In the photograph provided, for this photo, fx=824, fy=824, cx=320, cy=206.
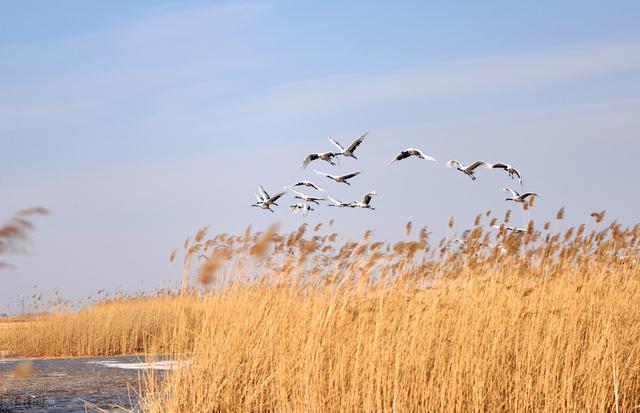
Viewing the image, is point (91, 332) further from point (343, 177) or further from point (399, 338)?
point (399, 338)

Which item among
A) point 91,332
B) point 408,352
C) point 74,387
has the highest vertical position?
point 408,352

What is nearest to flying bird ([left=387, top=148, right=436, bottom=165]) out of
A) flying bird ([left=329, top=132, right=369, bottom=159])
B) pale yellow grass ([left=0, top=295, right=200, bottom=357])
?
flying bird ([left=329, top=132, right=369, bottom=159])

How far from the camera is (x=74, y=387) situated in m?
11.4

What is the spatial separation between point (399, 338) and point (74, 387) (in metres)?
6.35

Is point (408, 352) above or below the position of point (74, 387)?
above

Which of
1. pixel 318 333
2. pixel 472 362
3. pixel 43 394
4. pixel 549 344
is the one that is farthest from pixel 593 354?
pixel 43 394

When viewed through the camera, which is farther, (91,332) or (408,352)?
(91,332)

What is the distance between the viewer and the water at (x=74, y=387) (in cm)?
957

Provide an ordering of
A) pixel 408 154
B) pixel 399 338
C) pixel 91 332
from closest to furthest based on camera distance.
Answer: pixel 399 338 → pixel 408 154 → pixel 91 332

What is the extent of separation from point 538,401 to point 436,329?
3.33 ft

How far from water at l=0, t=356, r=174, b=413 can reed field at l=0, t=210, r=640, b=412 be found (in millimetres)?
684

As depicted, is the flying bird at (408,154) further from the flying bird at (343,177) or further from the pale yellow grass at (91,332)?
the pale yellow grass at (91,332)

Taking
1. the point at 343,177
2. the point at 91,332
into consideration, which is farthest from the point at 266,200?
the point at 91,332

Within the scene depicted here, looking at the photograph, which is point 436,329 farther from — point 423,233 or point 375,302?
point 423,233
